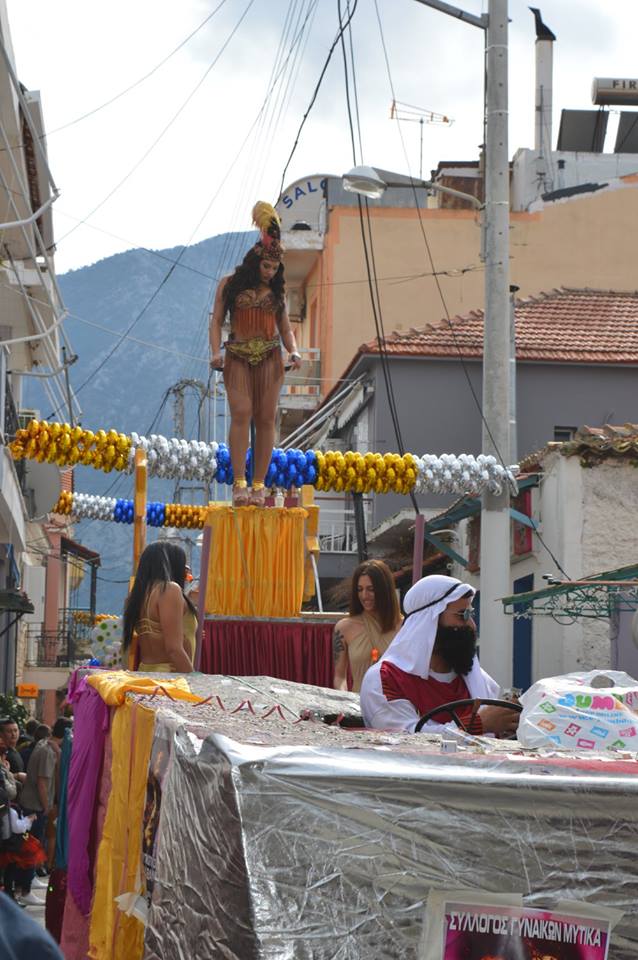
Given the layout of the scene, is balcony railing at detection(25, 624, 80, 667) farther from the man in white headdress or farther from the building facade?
the man in white headdress

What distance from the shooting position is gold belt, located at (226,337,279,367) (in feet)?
44.6

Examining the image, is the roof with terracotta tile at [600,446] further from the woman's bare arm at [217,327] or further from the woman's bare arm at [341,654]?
the woman's bare arm at [341,654]

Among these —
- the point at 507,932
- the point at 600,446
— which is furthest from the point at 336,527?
the point at 507,932

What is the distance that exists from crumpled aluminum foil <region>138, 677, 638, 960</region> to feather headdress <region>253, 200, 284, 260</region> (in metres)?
10.2

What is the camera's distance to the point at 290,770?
10.8 ft

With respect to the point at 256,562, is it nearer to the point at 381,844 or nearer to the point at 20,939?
the point at 381,844

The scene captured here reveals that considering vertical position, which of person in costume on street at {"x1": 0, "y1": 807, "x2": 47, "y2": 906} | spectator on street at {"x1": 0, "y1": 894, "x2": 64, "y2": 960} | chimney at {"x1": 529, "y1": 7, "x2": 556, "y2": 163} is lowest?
person in costume on street at {"x1": 0, "y1": 807, "x2": 47, "y2": 906}

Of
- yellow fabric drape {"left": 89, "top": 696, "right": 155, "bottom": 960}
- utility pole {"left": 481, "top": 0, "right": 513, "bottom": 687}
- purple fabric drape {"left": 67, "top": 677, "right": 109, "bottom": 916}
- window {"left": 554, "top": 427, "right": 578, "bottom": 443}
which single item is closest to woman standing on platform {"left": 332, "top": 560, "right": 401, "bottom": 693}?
purple fabric drape {"left": 67, "top": 677, "right": 109, "bottom": 916}

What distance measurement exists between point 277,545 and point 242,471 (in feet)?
2.72

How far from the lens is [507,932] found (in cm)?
A: 313

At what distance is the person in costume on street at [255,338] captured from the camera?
13375 millimetres

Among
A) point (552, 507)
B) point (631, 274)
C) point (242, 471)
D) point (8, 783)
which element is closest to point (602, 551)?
point (552, 507)

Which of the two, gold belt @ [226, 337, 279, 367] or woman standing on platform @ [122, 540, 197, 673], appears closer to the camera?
woman standing on platform @ [122, 540, 197, 673]

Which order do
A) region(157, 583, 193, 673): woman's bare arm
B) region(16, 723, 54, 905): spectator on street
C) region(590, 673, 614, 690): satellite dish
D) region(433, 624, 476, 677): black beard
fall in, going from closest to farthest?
1. region(590, 673, 614, 690): satellite dish
2. region(433, 624, 476, 677): black beard
3. region(157, 583, 193, 673): woman's bare arm
4. region(16, 723, 54, 905): spectator on street
